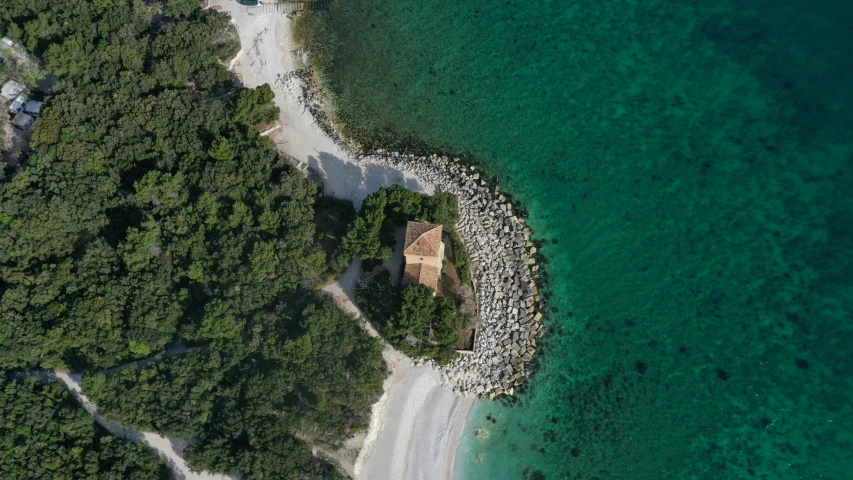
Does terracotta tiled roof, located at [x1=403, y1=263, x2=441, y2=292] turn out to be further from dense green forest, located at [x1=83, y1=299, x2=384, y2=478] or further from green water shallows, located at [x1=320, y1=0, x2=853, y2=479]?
green water shallows, located at [x1=320, y1=0, x2=853, y2=479]

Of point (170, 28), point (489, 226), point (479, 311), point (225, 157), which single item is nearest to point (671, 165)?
point (489, 226)

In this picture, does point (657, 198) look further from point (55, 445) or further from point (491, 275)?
point (55, 445)

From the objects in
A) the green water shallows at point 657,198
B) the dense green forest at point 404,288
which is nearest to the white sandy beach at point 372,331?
the dense green forest at point 404,288

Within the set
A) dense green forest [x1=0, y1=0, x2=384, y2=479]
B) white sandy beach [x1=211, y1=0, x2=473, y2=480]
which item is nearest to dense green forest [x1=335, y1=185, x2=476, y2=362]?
white sandy beach [x1=211, y1=0, x2=473, y2=480]

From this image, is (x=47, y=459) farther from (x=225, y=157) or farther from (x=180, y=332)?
(x=225, y=157)

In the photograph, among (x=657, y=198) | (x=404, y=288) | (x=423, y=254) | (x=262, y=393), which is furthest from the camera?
(x=657, y=198)

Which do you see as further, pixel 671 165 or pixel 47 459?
pixel 671 165

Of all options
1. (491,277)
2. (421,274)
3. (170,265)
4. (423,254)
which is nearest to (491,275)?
(491,277)
